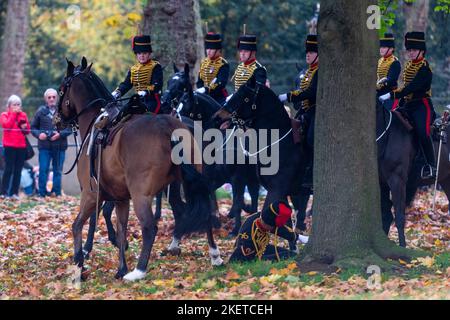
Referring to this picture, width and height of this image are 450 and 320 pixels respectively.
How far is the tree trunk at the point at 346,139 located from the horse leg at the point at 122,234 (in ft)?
6.92

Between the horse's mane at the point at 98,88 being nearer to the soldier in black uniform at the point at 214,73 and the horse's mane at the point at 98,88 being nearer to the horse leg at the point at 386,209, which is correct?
the soldier in black uniform at the point at 214,73

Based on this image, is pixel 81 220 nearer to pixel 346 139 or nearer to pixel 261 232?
pixel 261 232

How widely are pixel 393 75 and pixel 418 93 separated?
694mm

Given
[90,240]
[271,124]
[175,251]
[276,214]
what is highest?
[271,124]

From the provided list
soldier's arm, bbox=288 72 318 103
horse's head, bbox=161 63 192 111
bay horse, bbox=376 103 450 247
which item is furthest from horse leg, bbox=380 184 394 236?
horse's head, bbox=161 63 192 111

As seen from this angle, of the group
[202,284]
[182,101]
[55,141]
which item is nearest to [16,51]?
[55,141]

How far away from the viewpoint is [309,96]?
14102mm

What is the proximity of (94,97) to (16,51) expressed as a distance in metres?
15.7

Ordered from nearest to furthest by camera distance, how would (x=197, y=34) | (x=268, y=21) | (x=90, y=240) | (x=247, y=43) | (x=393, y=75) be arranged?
(x=90, y=240)
(x=393, y=75)
(x=247, y=43)
(x=197, y=34)
(x=268, y=21)

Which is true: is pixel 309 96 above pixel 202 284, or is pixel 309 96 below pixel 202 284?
above

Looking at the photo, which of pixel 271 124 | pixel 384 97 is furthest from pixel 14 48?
pixel 271 124

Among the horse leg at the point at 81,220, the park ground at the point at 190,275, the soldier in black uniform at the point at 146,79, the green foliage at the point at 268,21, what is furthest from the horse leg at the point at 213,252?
the green foliage at the point at 268,21

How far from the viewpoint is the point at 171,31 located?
1973 centimetres

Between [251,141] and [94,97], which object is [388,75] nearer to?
[251,141]
